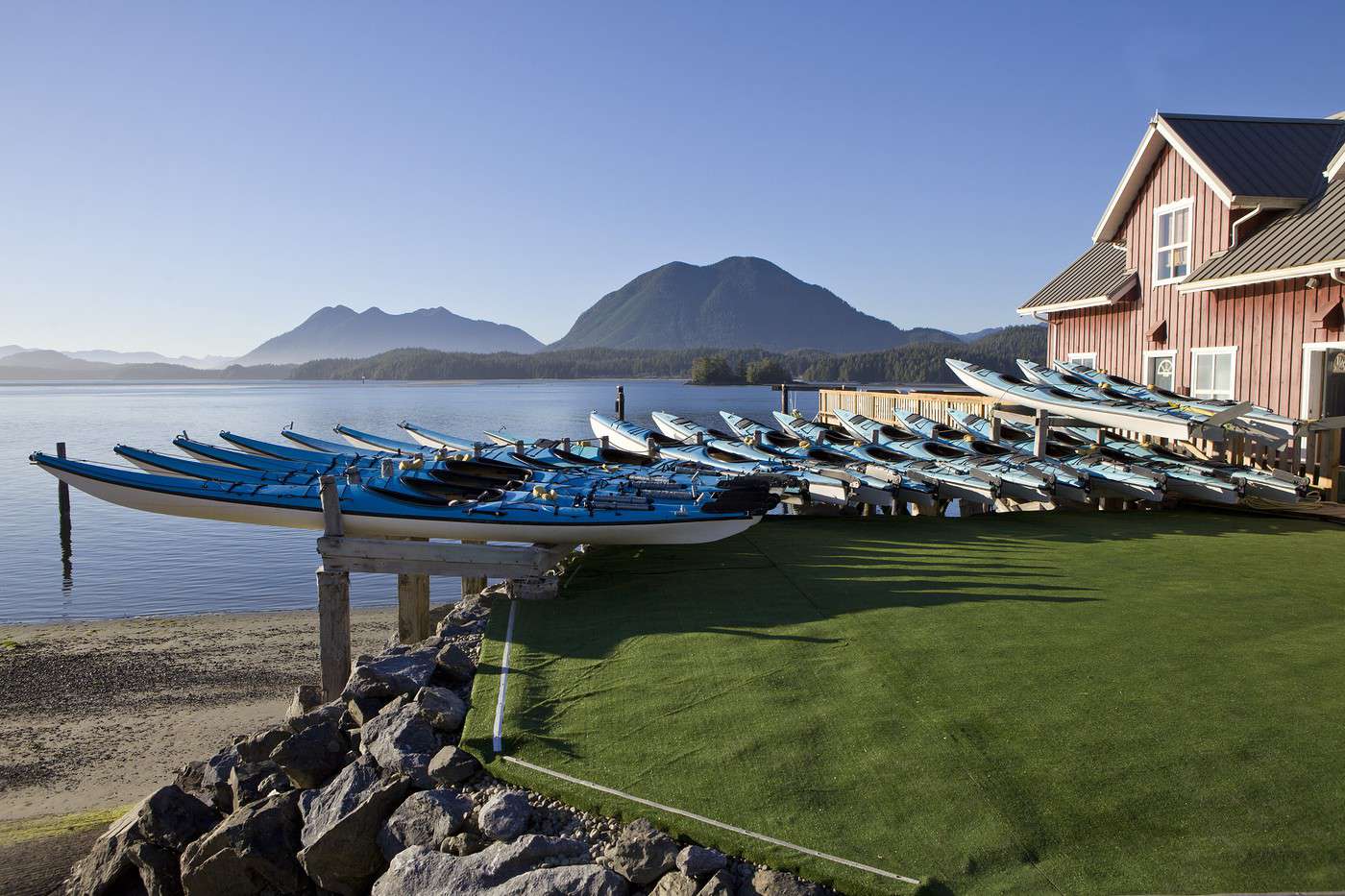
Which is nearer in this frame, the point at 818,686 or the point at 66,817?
the point at 818,686

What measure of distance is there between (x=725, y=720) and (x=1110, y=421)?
482 inches

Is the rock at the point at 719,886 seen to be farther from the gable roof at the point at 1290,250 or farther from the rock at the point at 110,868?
the gable roof at the point at 1290,250

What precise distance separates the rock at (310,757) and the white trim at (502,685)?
4.49 ft

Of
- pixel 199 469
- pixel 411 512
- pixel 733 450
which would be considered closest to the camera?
pixel 411 512

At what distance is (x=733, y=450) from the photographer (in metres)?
18.2

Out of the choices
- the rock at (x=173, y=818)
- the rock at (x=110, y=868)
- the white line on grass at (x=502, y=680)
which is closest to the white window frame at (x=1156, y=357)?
A: the white line on grass at (x=502, y=680)

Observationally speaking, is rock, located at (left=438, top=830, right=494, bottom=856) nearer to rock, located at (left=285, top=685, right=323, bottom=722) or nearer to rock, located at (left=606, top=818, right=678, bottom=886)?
rock, located at (left=606, top=818, right=678, bottom=886)

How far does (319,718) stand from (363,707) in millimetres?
493

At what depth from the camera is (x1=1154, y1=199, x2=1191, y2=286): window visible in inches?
680

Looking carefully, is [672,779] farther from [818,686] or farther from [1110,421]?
[1110,421]

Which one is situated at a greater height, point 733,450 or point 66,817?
point 733,450

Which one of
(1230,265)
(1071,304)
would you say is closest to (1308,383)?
(1230,265)

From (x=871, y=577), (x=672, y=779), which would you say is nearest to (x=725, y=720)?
(x=672, y=779)

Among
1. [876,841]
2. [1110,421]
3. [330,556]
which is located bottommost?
[876,841]
